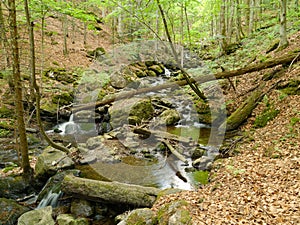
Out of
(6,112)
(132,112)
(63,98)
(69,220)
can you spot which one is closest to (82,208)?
(69,220)

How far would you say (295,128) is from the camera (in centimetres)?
692

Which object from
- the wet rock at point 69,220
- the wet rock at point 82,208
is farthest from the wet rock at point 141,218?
the wet rock at point 82,208

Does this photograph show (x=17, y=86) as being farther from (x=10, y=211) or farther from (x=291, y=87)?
(x=291, y=87)

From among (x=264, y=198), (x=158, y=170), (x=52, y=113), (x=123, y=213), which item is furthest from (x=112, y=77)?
(x=264, y=198)

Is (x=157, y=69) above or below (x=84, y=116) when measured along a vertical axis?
above

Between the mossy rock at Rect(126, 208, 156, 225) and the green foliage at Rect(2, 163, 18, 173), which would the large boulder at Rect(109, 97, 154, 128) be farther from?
the mossy rock at Rect(126, 208, 156, 225)

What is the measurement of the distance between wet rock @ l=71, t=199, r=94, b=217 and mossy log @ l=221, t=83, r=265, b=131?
6344 mm

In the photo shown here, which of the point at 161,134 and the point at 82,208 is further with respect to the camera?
the point at 161,134

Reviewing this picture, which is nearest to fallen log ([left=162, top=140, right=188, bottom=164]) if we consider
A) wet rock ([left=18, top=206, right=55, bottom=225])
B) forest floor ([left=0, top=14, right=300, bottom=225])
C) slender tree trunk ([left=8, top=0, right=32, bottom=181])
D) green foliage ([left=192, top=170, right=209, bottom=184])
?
green foliage ([left=192, top=170, right=209, bottom=184])

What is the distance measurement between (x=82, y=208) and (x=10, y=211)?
1843 millimetres

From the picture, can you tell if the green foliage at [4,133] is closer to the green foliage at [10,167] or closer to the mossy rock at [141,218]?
the green foliage at [10,167]

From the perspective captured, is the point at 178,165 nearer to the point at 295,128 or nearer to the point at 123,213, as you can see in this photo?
the point at 123,213

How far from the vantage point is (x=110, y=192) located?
20.0 ft

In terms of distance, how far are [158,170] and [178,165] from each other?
78 cm
